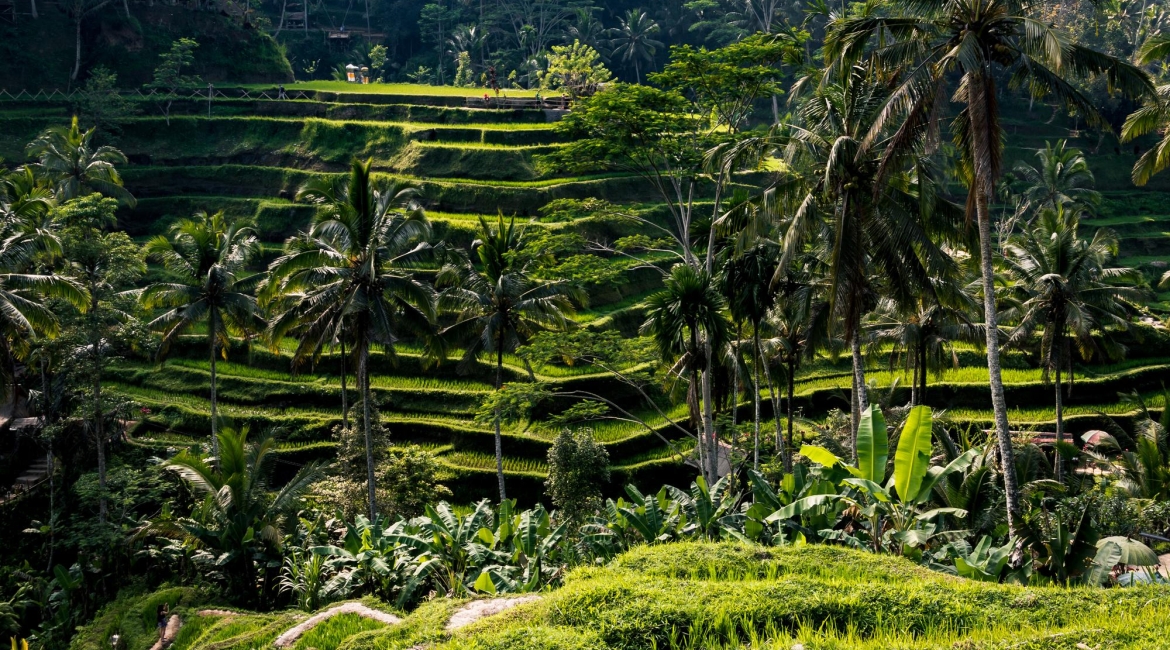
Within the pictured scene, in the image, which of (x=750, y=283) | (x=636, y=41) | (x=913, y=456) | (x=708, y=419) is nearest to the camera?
(x=913, y=456)

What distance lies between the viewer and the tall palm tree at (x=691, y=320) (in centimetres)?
2095

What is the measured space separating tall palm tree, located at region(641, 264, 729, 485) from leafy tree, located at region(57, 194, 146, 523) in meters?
13.2

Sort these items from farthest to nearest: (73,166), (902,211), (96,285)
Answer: (73,166), (96,285), (902,211)

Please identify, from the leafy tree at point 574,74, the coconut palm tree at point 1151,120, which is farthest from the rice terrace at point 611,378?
the leafy tree at point 574,74

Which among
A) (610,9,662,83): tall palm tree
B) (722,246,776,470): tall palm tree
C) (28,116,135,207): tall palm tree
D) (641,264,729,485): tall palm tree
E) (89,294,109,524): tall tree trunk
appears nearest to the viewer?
(641,264,729,485): tall palm tree

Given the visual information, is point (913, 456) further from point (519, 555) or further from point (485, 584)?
point (519, 555)

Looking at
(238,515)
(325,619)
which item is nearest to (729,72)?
(238,515)

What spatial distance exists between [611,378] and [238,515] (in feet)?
51.5

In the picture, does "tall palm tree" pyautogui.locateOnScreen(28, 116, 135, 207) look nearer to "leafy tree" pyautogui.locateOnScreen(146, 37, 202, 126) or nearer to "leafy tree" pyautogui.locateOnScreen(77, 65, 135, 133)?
"leafy tree" pyautogui.locateOnScreen(77, 65, 135, 133)

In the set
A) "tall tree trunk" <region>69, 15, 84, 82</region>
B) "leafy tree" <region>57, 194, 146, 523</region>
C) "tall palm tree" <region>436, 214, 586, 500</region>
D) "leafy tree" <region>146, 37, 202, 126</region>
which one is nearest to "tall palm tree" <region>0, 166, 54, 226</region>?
"leafy tree" <region>57, 194, 146, 523</region>

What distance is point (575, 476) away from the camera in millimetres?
24469

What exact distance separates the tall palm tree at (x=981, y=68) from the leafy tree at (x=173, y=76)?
148ft

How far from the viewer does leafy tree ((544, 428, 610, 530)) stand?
24.5 meters

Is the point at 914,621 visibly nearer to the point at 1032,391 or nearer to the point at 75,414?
the point at 75,414
